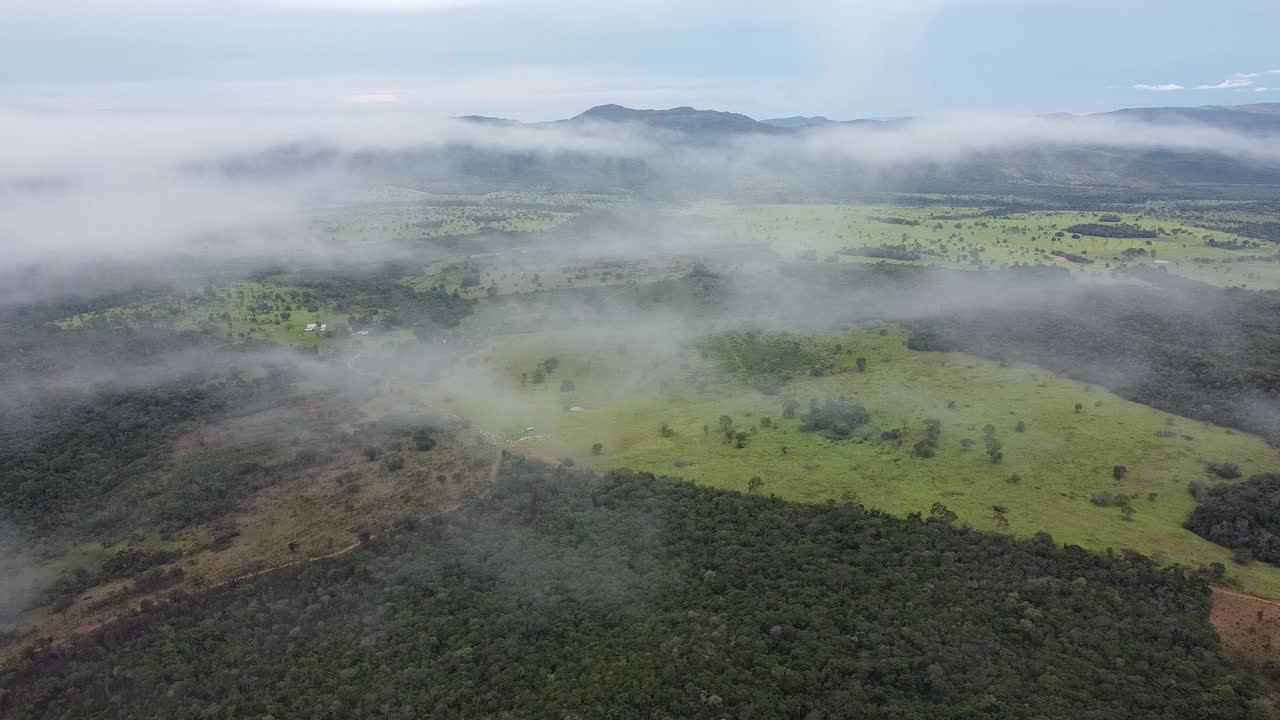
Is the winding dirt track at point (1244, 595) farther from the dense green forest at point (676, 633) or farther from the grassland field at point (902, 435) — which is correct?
the dense green forest at point (676, 633)

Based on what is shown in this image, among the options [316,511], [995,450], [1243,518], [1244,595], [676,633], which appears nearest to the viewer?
[676,633]

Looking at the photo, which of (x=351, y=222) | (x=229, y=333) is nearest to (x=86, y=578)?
(x=229, y=333)

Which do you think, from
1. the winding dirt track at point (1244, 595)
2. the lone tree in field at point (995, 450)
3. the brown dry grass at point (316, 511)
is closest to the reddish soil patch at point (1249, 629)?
the winding dirt track at point (1244, 595)

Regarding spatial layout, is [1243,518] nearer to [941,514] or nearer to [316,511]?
[941,514]

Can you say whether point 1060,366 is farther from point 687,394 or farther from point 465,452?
point 465,452

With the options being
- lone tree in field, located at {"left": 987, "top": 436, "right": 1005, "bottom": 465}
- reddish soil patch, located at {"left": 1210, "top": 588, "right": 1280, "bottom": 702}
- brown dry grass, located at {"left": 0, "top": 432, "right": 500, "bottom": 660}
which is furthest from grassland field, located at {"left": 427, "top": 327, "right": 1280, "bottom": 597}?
brown dry grass, located at {"left": 0, "top": 432, "right": 500, "bottom": 660}

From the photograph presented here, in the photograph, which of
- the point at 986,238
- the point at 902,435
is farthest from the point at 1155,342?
the point at 986,238
